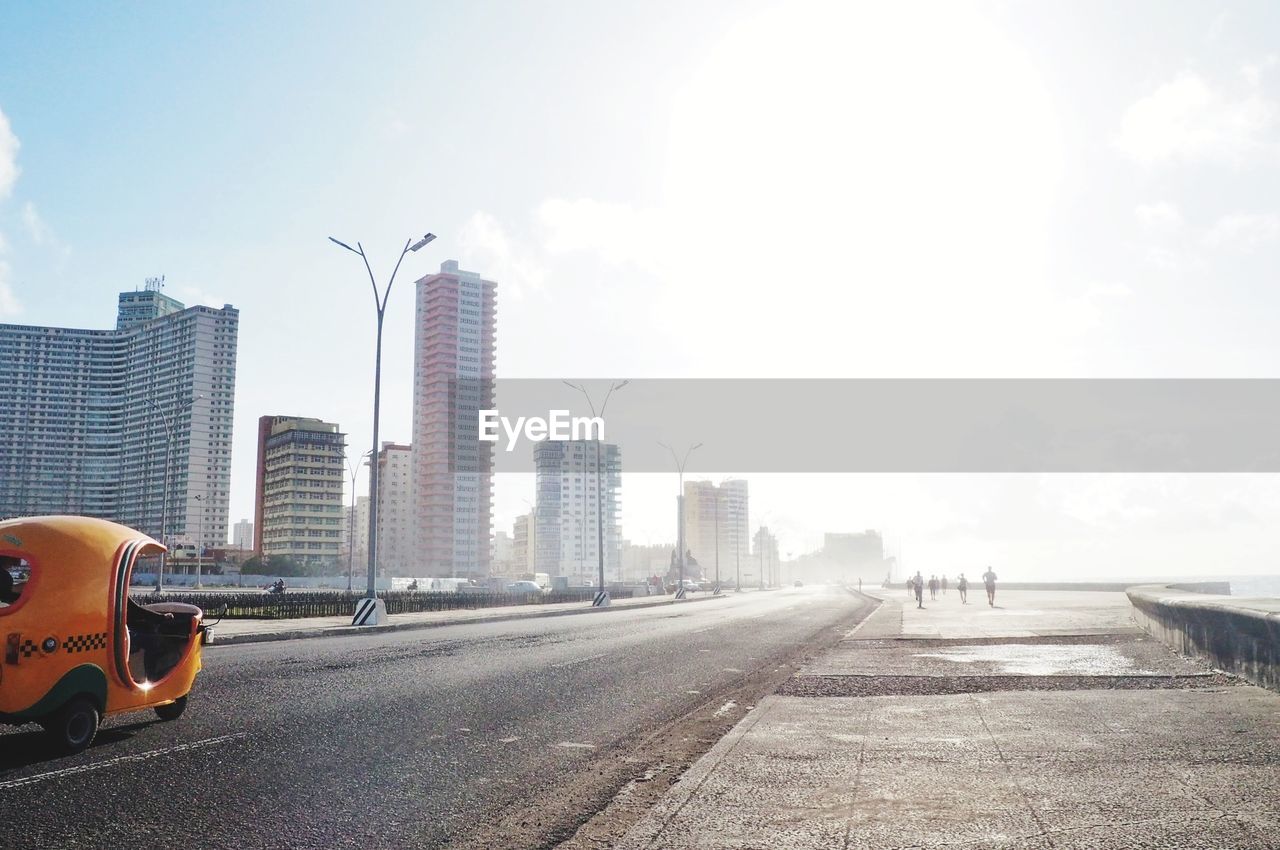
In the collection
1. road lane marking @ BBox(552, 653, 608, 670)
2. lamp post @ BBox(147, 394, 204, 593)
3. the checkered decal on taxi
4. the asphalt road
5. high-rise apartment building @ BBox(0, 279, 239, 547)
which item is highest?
high-rise apartment building @ BBox(0, 279, 239, 547)

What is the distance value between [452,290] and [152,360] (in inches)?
2768

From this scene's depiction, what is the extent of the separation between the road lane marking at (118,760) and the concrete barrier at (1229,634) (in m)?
10.4

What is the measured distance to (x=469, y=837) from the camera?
16.5 ft

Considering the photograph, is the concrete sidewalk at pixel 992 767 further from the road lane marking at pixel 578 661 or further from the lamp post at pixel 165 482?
the lamp post at pixel 165 482

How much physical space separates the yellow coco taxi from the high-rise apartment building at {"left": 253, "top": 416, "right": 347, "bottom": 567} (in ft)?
515

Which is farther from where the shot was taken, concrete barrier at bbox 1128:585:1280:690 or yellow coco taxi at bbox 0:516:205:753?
concrete barrier at bbox 1128:585:1280:690

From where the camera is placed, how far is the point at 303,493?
524 ft

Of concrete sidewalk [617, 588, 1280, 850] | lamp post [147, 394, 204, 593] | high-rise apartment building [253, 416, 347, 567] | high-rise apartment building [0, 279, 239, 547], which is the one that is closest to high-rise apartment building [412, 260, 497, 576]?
high-rise apartment building [253, 416, 347, 567]

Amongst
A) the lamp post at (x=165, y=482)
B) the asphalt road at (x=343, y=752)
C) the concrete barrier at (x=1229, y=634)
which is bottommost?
the asphalt road at (x=343, y=752)

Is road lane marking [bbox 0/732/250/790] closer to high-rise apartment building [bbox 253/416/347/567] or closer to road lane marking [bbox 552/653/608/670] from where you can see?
road lane marking [bbox 552/653/608/670]

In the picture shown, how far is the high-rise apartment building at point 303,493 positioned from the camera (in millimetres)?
159125

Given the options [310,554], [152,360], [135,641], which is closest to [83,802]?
[135,641]

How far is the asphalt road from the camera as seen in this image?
17.1 feet

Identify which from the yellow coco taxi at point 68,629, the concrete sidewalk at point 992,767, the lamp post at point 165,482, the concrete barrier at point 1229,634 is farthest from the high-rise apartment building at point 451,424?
the yellow coco taxi at point 68,629
